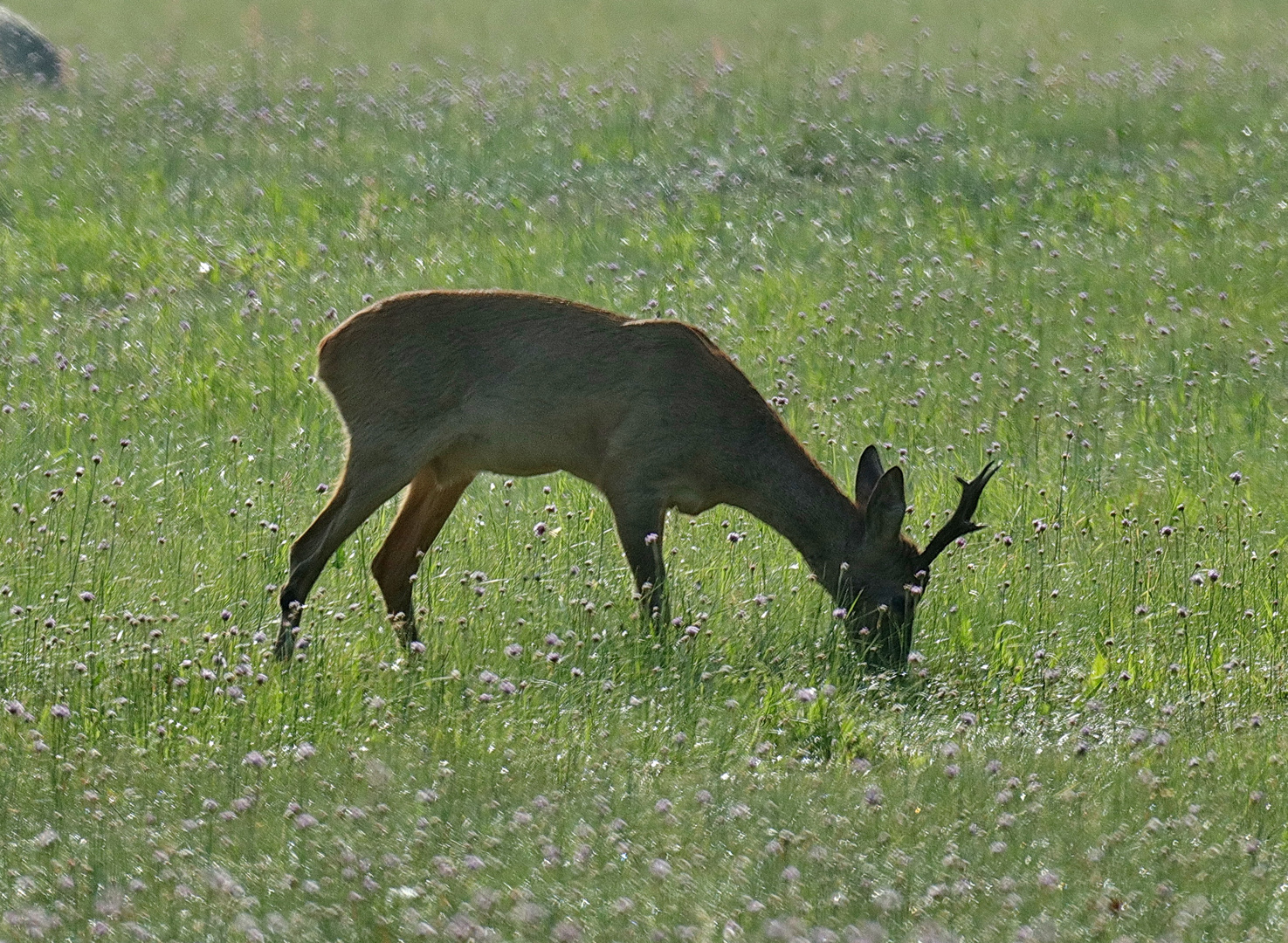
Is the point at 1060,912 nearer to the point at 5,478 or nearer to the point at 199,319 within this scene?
the point at 5,478

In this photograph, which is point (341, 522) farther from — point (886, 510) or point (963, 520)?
point (963, 520)

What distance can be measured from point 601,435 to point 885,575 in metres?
1.34

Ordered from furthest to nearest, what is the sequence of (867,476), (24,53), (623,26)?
(623,26), (24,53), (867,476)

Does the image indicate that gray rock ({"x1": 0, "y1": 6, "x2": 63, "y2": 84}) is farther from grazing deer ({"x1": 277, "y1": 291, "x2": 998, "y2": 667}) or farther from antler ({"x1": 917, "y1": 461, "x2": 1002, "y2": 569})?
antler ({"x1": 917, "y1": 461, "x2": 1002, "y2": 569})

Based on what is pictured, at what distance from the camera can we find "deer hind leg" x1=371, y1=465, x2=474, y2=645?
27.8 ft

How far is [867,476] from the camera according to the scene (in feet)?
27.2

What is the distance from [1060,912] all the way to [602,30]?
72.8ft

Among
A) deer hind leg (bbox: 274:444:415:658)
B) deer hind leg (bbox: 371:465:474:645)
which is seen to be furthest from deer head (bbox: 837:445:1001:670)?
deer hind leg (bbox: 274:444:415:658)

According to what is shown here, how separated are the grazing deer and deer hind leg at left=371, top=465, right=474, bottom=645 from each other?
0.32m

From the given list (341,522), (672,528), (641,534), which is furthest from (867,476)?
(341,522)

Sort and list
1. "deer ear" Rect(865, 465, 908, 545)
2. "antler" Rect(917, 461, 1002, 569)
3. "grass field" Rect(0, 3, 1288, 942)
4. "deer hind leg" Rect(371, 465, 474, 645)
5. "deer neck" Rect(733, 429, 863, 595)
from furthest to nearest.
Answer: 1. "deer hind leg" Rect(371, 465, 474, 645)
2. "deer neck" Rect(733, 429, 863, 595)
3. "deer ear" Rect(865, 465, 908, 545)
4. "antler" Rect(917, 461, 1002, 569)
5. "grass field" Rect(0, 3, 1288, 942)

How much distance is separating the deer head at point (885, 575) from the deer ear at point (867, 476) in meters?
0.01

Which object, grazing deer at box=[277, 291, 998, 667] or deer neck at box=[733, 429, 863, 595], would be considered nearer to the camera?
grazing deer at box=[277, 291, 998, 667]

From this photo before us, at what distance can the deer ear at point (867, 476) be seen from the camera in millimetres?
8219
